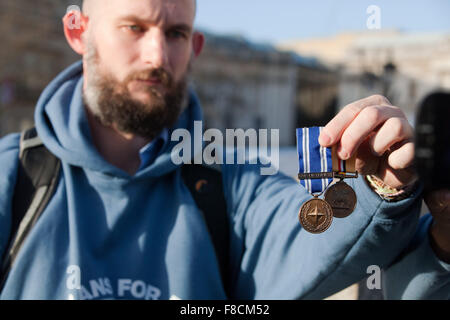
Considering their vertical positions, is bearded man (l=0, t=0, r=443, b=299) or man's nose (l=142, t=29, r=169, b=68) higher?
man's nose (l=142, t=29, r=169, b=68)

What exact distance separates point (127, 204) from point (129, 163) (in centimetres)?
31

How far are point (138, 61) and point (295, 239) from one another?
1.02 metres

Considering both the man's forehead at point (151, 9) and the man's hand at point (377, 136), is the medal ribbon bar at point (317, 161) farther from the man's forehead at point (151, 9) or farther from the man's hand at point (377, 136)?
the man's forehead at point (151, 9)

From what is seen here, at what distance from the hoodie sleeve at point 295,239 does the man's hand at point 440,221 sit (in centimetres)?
5

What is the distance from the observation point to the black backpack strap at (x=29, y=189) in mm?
2010

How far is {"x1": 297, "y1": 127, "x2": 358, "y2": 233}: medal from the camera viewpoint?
1367mm

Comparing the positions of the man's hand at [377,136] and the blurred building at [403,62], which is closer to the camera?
the man's hand at [377,136]

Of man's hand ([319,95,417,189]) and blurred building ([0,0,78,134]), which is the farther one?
blurred building ([0,0,78,134])

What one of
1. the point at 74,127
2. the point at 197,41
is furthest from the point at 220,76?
the point at 74,127

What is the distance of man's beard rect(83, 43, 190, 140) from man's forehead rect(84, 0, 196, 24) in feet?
0.78

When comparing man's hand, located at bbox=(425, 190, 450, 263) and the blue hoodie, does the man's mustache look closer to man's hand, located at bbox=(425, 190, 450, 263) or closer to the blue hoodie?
the blue hoodie

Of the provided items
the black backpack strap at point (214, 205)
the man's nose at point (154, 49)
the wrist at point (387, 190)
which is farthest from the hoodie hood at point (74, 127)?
the wrist at point (387, 190)

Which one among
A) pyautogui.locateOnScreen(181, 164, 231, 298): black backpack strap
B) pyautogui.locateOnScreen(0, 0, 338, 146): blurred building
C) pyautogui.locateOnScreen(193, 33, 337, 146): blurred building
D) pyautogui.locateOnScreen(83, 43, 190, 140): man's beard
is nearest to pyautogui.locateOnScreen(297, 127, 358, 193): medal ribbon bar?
pyautogui.locateOnScreen(181, 164, 231, 298): black backpack strap
